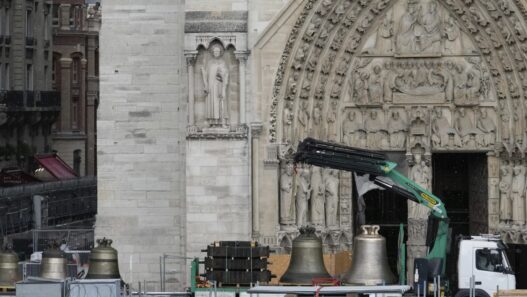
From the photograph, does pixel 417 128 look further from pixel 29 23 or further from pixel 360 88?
pixel 29 23

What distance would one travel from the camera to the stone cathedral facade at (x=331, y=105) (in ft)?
166

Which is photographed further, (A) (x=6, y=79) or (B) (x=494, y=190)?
(A) (x=6, y=79)

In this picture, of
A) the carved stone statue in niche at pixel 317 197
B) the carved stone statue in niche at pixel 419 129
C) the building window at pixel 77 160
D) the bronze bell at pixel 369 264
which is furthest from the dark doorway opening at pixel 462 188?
the building window at pixel 77 160

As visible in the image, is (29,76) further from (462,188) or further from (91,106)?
(462,188)

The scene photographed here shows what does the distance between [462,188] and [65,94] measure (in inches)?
1666

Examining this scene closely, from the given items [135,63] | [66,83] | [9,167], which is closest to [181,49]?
[135,63]

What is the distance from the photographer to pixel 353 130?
51594mm

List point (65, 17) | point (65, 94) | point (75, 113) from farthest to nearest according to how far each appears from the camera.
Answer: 1. point (65, 17)
2. point (75, 113)
3. point (65, 94)

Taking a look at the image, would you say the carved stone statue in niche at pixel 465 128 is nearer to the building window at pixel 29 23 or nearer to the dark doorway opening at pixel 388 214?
the dark doorway opening at pixel 388 214

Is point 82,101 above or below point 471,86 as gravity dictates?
above

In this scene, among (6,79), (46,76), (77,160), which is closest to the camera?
(6,79)

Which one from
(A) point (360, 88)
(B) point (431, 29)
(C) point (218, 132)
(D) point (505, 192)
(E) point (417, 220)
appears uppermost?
(B) point (431, 29)

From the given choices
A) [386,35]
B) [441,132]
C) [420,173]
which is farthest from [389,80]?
[420,173]

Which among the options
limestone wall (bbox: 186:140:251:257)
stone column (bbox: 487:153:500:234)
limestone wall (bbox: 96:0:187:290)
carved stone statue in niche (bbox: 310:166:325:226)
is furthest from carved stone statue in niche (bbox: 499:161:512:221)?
limestone wall (bbox: 96:0:187:290)
